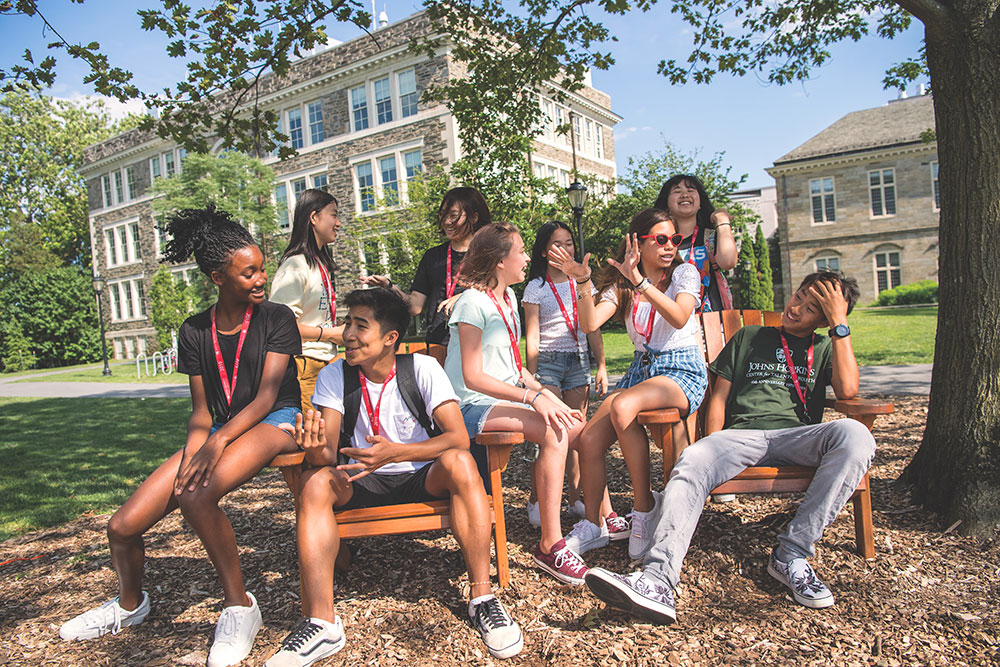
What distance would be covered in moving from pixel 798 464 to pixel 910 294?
32944mm

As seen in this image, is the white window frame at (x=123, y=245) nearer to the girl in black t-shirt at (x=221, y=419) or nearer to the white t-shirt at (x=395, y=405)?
the girl in black t-shirt at (x=221, y=419)

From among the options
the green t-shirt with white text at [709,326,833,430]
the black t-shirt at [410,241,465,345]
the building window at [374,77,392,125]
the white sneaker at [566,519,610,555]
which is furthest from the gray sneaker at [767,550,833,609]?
the building window at [374,77,392,125]

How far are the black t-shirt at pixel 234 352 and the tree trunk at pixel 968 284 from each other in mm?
3312

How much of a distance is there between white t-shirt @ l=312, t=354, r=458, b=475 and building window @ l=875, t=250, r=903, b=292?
36.9 meters

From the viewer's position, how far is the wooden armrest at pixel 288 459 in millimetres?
2627

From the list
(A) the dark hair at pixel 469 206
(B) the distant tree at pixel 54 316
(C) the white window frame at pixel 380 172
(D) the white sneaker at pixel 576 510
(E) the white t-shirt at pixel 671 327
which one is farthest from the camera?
(B) the distant tree at pixel 54 316

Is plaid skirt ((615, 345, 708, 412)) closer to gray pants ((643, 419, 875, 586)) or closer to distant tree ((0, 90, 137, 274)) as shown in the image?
gray pants ((643, 419, 875, 586))

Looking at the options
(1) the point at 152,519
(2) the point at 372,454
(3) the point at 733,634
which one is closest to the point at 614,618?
(3) the point at 733,634

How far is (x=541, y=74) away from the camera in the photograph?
667cm

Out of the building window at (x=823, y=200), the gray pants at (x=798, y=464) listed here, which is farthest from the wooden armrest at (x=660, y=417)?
the building window at (x=823, y=200)

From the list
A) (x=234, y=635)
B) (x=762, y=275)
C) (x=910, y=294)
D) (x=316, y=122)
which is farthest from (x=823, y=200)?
(x=234, y=635)

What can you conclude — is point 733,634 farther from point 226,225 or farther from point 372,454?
point 226,225

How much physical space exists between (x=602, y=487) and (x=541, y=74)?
15.9 ft

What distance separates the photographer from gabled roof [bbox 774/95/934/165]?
3361 cm
